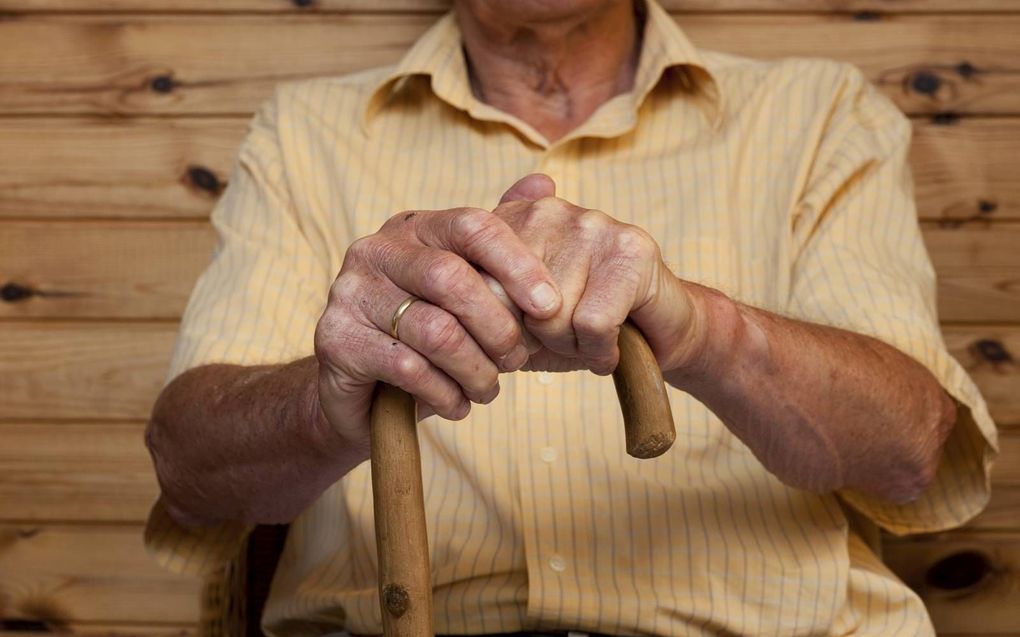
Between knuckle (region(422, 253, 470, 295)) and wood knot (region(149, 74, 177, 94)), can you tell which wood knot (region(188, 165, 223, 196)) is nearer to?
wood knot (region(149, 74, 177, 94))

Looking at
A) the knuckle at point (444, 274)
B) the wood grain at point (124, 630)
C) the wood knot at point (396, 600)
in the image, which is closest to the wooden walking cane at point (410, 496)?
the wood knot at point (396, 600)

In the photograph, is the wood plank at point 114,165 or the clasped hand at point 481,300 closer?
the clasped hand at point 481,300

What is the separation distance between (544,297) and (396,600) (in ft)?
0.77

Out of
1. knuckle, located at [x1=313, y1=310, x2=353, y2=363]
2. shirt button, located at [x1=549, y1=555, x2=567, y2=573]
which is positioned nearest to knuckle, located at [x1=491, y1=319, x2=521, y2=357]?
knuckle, located at [x1=313, y1=310, x2=353, y2=363]

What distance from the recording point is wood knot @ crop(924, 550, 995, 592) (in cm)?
190

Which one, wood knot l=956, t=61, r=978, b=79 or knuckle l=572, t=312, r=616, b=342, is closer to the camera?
knuckle l=572, t=312, r=616, b=342

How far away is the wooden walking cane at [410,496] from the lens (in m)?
0.90

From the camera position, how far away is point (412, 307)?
966mm

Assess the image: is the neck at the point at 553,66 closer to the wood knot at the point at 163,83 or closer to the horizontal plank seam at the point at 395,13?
the horizontal plank seam at the point at 395,13

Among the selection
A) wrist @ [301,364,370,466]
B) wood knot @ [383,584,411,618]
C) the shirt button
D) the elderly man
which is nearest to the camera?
wood knot @ [383,584,411,618]

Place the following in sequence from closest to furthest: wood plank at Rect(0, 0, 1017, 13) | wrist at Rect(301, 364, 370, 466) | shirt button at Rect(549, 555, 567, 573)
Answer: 1. wrist at Rect(301, 364, 370, 466)
2. shirt button at Rect(549, 555, 567, 573)
3. wood plank at Rect(0, 0, 1017, 13)

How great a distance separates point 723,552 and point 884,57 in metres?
0.84

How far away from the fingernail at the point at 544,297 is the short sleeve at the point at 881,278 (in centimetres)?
54

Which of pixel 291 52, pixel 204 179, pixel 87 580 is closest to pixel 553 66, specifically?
pixel 291 52
